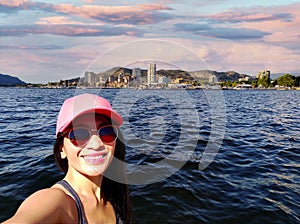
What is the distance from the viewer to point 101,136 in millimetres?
3355

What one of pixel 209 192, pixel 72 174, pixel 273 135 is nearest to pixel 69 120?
pixel 72 174

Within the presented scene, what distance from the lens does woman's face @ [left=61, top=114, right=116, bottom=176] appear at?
10.6 ft

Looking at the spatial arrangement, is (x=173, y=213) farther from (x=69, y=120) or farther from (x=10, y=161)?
(x=10, y=161)

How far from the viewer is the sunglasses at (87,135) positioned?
10.5 ft

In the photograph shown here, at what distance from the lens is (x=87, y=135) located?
128 inches

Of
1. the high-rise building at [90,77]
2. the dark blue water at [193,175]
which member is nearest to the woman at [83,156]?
the dark blue water at [193,175]

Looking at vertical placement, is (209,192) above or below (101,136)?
below

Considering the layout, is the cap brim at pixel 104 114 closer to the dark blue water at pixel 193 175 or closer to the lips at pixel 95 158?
the lips at pixel 95 158

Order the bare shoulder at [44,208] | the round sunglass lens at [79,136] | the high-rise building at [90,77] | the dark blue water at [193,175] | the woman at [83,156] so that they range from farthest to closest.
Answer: the dark blue water at [193,175]
the high-rise building at [90,77]
the round sunglass lens at [79,136]
the woman at [83,156]
the bare shoulder at [44,208]

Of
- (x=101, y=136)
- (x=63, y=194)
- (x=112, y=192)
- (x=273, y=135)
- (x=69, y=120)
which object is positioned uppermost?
(x=69, y=120)

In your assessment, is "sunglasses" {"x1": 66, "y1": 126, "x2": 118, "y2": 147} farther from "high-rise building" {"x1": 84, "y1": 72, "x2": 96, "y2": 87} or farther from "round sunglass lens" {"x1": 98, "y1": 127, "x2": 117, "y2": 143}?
"high-rise building" {"x1": 84, "y1": 72, "x2": 96, "y2": 87}

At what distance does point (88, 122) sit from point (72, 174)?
66 centimetres

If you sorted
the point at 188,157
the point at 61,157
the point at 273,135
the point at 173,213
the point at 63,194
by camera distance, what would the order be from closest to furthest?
the point at 63,194, the point at 61,157, the point at 173,213, the point at 188,157, the point at 273,135

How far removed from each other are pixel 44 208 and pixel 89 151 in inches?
33.3
